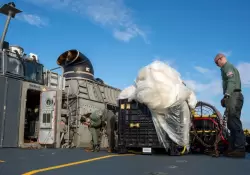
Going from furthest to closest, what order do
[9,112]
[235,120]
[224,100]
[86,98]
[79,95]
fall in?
[86,98] < [79,95] < [9,112] < [224,100] < [235,120]

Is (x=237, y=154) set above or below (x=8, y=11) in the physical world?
below

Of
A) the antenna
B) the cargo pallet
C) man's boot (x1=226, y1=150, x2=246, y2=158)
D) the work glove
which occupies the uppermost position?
the antenna

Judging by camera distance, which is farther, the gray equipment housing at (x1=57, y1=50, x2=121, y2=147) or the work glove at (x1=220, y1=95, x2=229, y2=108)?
the gray equipment housing at (x1=57, y1=50, x2=121, y2=147)

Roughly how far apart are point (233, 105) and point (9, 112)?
22.8 ft

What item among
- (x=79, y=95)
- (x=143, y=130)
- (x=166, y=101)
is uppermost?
(x=79, y=95)

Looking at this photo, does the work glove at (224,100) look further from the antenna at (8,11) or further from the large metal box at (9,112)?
the antenna at (8,11)

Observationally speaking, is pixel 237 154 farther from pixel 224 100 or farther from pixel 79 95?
pixel 79 95

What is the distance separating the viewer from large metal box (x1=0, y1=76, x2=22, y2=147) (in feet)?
29.2

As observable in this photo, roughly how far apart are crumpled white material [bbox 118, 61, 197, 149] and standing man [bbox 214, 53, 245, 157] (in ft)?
2.92

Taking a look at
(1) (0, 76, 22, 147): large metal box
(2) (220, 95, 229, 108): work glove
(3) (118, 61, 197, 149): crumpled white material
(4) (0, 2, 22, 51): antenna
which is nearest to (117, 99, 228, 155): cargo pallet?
(3) (118, 61, 197, 149): crumpled white material

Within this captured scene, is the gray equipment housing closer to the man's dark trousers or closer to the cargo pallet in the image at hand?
the cargo pallet

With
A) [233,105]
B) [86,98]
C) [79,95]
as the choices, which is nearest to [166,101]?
[233,105]

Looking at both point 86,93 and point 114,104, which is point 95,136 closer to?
point 86,93

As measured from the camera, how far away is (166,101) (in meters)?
6.09
